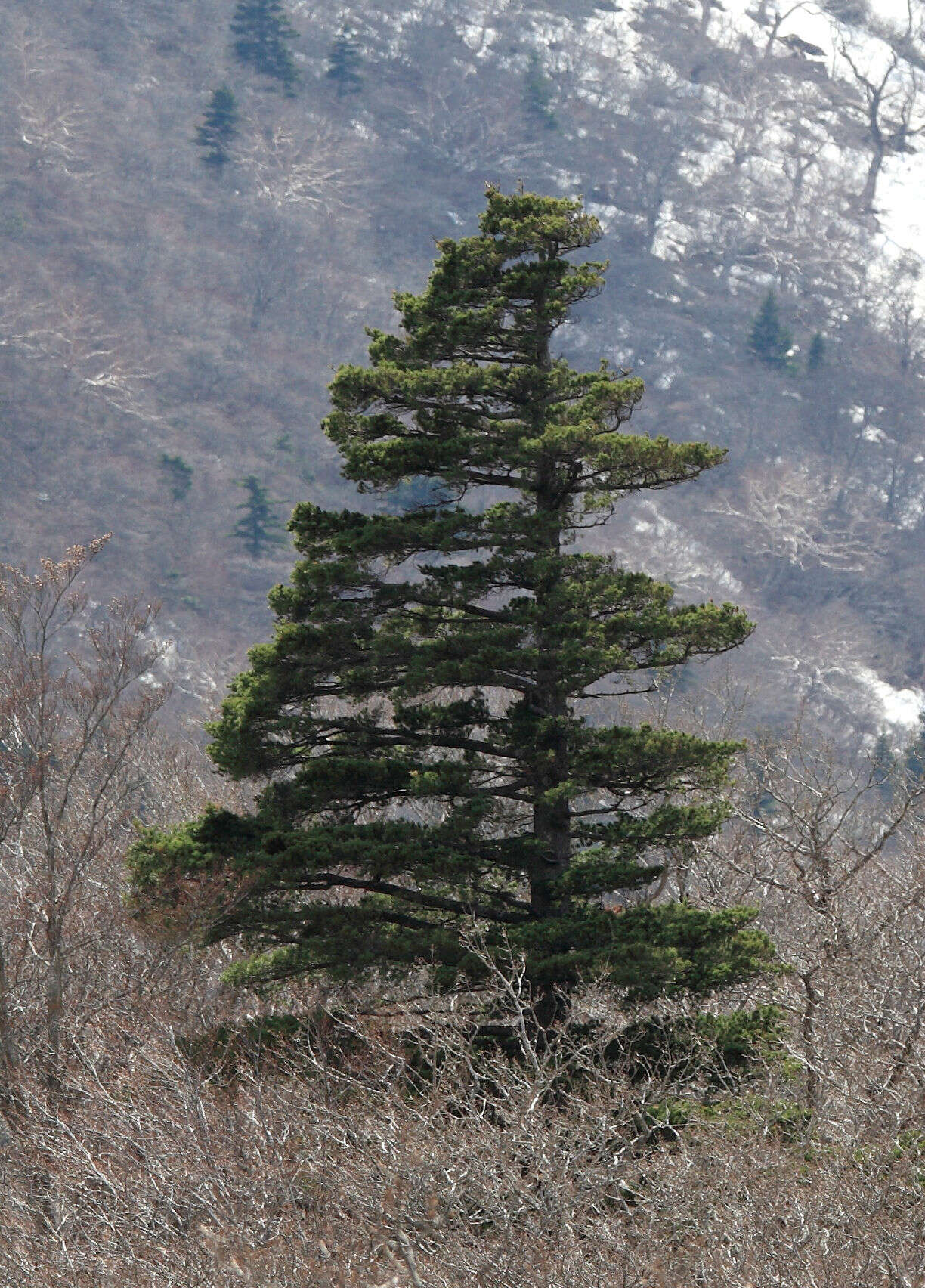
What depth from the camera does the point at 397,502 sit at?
10119 cm

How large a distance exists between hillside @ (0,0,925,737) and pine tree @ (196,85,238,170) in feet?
4.54

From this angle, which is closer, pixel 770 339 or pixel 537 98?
pixel 770 339

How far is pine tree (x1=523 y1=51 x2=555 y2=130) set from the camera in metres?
154

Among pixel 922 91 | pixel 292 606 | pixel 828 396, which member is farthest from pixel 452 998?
pixel 922 91

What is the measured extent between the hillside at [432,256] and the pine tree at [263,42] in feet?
4.90

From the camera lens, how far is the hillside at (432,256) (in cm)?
11456

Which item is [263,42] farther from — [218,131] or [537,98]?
[537,98]

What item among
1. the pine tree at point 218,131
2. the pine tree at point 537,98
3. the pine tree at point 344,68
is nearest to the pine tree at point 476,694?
the pine tree at point 218,131

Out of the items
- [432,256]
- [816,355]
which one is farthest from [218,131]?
[816,355]

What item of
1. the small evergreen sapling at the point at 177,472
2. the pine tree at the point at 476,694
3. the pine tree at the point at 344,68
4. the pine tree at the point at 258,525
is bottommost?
the small evergreen sapling at the point at 177,472

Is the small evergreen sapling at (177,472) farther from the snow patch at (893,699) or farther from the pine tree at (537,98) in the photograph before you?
the pine tree at (537,98)

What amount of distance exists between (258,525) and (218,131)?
52.1 meters

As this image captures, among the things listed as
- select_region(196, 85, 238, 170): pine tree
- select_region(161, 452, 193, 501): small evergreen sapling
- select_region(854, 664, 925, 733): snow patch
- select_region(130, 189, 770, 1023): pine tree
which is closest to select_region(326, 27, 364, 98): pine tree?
select_region(196, 85, 238, 170): pine tree

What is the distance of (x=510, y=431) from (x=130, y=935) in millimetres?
13143
